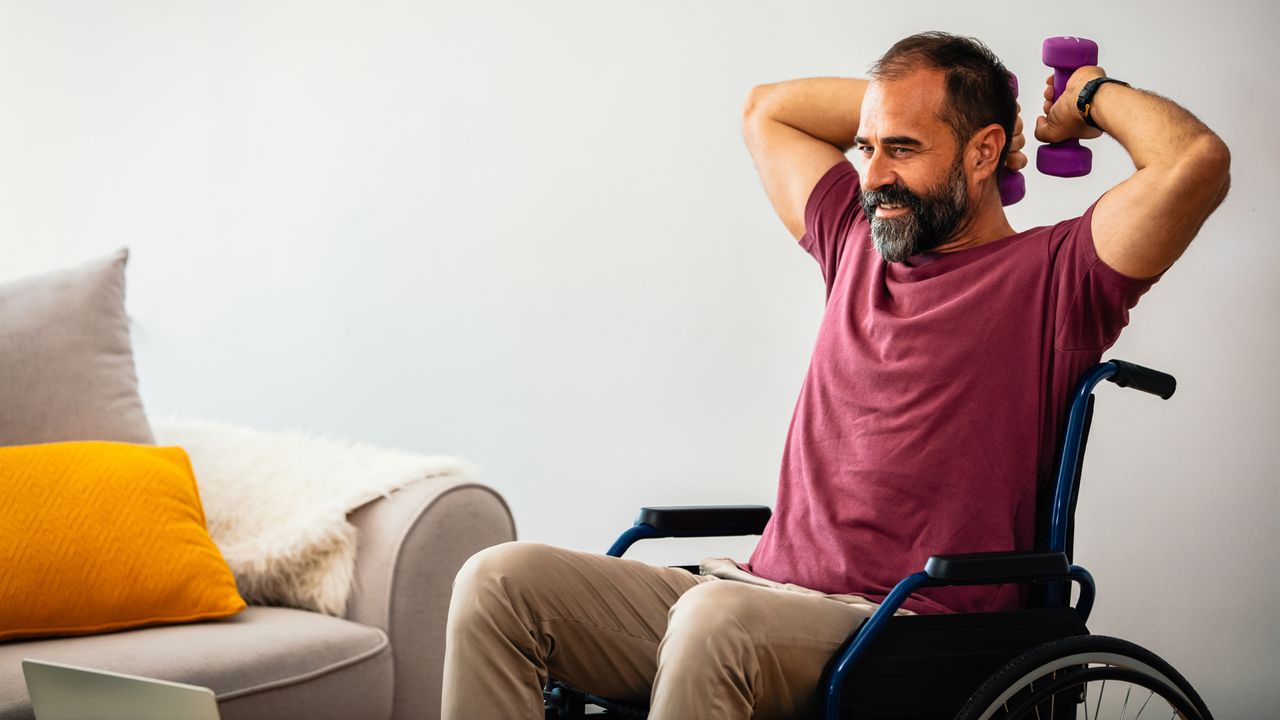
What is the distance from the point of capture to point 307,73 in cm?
305

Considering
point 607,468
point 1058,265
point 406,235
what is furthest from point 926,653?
point 406,235

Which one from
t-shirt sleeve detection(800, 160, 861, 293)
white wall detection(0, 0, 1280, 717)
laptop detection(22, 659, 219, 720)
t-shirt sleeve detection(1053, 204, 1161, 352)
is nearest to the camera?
laptop detection(22, 659, 219, 720)

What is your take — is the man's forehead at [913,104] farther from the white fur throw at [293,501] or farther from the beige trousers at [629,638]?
the white fur throw at [293,501]

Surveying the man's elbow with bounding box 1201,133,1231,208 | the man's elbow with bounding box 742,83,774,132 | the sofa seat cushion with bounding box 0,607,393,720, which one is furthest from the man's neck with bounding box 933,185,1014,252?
the sofa seat cushion with bounding box 0,607,393,720

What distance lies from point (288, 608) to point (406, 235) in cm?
114

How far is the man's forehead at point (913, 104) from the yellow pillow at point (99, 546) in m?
1.27

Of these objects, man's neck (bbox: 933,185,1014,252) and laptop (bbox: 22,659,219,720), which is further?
man's neck (bbox: 933,185,1014,252)

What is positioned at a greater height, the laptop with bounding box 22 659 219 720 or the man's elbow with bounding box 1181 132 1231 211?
the man's elbow with bounding box 1181 132 1231 211

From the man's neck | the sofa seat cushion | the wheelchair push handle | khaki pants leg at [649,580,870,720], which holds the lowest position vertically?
the sofa seat cushion

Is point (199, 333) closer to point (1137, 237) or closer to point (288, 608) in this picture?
point (288, 608)

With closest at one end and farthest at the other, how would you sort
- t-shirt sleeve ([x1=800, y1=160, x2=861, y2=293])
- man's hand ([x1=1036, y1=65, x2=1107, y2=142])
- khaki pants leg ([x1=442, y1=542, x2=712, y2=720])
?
1. khaki pants leg ([x1=442, y1=542, x2=712, y2=720])
2. man's hand ([x1=1036, y1=65, x2=1107, y2=142])
3. t-shirt sleeve ([x1=800, y1=160, x2=861, y2=293])

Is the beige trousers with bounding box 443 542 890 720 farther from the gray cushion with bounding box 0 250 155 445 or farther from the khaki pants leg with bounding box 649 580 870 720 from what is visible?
the gray cushion with bounding box 0 250 155 445

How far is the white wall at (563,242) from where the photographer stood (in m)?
2.31

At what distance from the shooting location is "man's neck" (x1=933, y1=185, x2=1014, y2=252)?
1791 mm
